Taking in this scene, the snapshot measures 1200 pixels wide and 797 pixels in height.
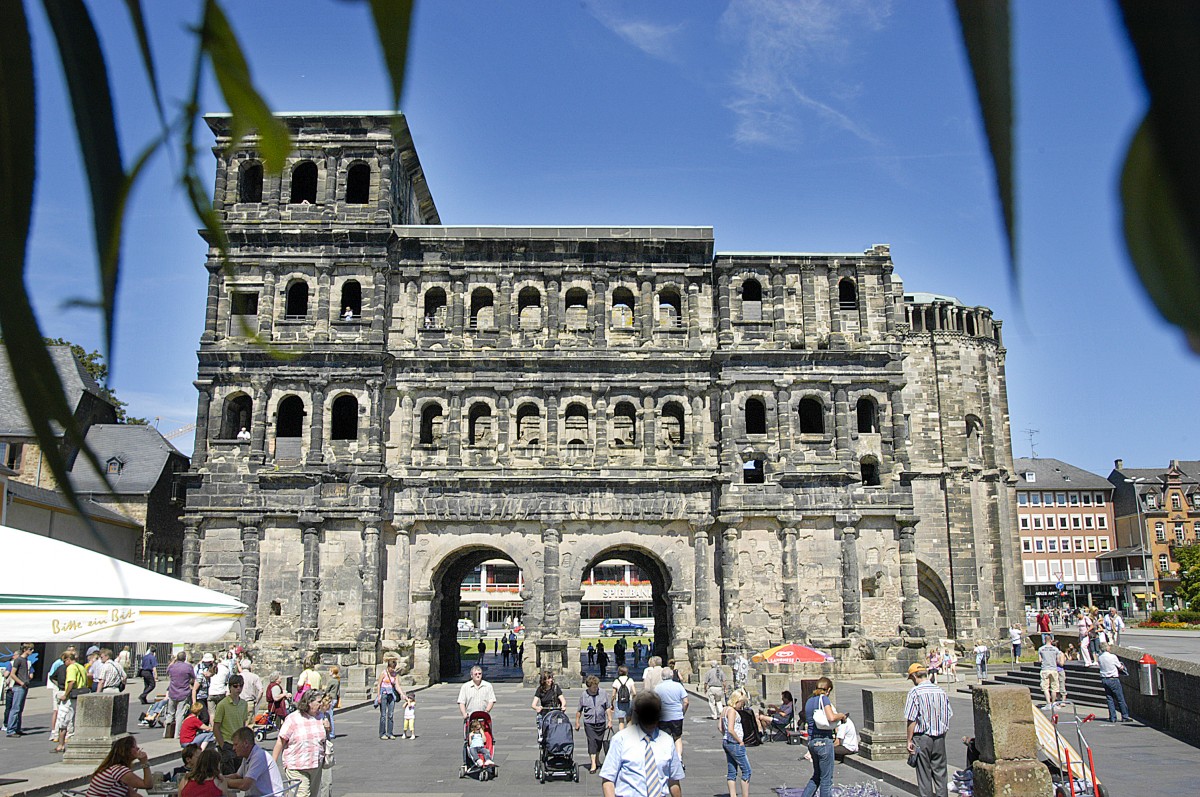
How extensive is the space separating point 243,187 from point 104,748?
22.7 metres

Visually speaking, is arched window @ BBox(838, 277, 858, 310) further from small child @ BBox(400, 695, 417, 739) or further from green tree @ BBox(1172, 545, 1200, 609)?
green tree @ BBox(1172, 545, 1200, 609)

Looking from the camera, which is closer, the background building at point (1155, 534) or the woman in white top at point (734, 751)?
the woman in white top at point (734, 751)

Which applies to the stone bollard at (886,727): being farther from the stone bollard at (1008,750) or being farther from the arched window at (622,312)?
the arched window at (622,312)

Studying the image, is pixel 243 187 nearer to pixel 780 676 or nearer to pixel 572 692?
pixel 572 692

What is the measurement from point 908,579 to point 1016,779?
2260 cm

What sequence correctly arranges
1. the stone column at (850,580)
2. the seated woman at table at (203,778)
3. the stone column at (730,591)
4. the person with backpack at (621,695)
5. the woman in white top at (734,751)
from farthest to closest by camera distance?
1. the stone column at (850,580)
2. the stone column at (730,591)
3. the person with backpack at (621,695)
4. the woman in white top at (734,751)
5. the seated woman at table at (203,778)

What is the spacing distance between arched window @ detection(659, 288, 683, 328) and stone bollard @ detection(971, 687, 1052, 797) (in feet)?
79.3

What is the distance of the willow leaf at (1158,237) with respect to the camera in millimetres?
646

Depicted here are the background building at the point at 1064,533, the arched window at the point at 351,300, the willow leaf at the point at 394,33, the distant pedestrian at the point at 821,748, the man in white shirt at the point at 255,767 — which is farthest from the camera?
the background building at the point at 1064,533

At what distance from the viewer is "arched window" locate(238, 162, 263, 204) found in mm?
33812

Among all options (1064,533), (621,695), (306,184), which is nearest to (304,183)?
(306,184)

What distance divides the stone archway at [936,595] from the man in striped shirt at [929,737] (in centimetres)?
2980

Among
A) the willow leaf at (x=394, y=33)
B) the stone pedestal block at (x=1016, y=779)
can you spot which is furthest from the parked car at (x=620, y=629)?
the willow leaf at (x=394, y=33)

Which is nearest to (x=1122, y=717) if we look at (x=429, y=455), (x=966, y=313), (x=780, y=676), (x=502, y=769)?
(x=780, y=676)
